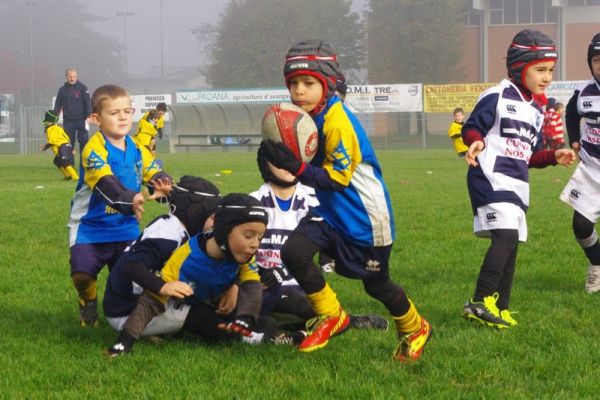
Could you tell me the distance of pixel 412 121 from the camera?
47062 mm

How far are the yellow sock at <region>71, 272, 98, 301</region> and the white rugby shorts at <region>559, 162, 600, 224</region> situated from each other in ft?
12.4

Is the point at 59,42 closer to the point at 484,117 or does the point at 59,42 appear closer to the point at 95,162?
the point at 95,162

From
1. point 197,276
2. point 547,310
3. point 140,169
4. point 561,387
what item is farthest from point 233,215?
point 547,310

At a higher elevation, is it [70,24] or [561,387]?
[70,24]

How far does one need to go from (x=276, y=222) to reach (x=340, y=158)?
6.08ft

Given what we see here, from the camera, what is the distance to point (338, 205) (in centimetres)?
534

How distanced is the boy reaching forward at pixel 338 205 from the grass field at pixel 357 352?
0.31 metres

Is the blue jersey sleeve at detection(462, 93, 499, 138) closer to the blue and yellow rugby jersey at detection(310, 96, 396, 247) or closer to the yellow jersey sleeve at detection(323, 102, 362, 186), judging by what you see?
the blue and yellow rugby jersey at detection(310, 96, 396, 247)

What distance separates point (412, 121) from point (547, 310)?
134ft

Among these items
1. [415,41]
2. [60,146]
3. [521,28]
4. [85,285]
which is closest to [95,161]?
[85,285]

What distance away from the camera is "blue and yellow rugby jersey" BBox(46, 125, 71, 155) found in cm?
2172

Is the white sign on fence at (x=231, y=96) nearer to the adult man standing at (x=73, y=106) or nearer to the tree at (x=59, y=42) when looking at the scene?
the adult man standing at (x=73, y=106)

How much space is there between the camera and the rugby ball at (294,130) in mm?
5105

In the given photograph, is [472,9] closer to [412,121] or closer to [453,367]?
[412,121]
